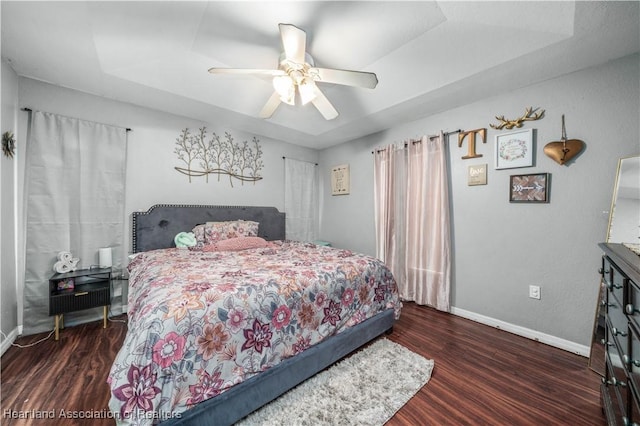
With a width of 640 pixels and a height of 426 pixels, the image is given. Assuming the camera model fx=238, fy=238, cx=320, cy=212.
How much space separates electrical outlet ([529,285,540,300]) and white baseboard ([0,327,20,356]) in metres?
4.54

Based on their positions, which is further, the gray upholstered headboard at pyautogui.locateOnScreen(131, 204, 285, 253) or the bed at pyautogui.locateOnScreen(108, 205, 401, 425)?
the gray upholstered headboard at pyautogui.locateOnScreen(131, 204, 285, 253)

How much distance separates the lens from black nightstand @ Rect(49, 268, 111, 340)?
2.12 metres

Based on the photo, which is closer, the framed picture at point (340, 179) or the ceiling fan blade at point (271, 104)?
the ceiling fan blade at point (271, 104)

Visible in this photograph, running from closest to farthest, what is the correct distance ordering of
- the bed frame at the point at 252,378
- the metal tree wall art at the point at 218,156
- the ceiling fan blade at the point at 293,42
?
the bed frame at the point at 252,378, the ceiling fan blade at the point at 293,42, the metal tree wall art at the point at 218,156

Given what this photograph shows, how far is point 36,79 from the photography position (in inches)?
89.8

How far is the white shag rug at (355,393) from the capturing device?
1.34 meters

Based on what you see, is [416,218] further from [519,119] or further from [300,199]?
[300,199]

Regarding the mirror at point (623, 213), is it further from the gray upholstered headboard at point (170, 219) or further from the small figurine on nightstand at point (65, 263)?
the small figurine on nightstand at point (65, 263)

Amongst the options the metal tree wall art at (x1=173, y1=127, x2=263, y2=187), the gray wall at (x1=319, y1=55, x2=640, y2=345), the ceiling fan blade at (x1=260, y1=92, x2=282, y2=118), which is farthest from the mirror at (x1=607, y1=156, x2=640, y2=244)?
the metal tree wall art at (x1=173, y1=127, x2=263, y2=187)

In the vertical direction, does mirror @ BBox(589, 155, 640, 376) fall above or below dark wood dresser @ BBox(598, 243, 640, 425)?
above

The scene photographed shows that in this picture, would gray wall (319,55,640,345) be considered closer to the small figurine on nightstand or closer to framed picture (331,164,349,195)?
framed picture (331,164,349,195)

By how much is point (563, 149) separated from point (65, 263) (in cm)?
468

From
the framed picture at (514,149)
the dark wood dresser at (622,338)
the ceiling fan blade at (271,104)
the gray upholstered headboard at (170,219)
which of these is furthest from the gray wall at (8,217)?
the framed picture at (514,149)

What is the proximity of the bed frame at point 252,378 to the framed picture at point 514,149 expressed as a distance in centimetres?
188
